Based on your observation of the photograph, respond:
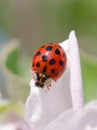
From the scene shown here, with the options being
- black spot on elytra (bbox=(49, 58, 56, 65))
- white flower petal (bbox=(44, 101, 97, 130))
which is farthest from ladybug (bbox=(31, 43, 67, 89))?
white flower petal (bbox=(44, 101, 97, 130))

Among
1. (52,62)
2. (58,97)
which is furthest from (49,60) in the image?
(58,97)

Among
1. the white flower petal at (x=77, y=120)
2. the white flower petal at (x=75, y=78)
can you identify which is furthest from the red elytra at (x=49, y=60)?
the white flower petal at (x=77, y=120)

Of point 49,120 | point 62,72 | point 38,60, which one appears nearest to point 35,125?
point 49,120

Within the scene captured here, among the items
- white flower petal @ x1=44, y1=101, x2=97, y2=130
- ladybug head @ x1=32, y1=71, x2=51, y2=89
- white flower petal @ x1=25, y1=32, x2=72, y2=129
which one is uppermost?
ladybug head @ x1=32, y1=71, x2=51, y2=89

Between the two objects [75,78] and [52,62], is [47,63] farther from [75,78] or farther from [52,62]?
[75,78]

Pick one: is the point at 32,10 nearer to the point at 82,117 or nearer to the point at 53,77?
the point at 53,77

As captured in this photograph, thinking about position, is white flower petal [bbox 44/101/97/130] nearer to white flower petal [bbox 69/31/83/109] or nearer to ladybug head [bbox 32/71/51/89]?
white flower petal [bbox 69/31/83/109]

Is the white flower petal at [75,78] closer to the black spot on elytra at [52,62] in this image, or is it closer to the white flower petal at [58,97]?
the white flower petal at [58,97]
